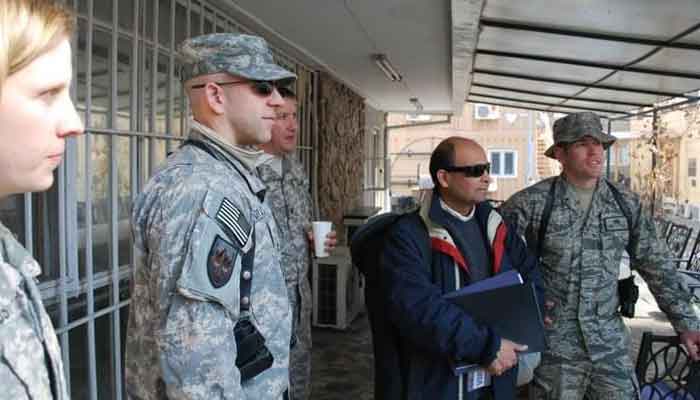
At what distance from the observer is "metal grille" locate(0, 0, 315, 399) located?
2.12 metres

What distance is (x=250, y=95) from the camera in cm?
140

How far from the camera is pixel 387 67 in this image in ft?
18.4

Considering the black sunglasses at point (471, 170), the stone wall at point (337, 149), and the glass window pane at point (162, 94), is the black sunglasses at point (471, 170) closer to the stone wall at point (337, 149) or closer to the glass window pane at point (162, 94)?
the glass window pane at point (162, 94)

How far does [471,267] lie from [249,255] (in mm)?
1094

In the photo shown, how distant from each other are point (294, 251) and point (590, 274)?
1.30 metres

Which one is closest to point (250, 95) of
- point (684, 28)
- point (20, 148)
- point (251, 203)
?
point (251, 203)

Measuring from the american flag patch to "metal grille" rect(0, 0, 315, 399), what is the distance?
108 cm

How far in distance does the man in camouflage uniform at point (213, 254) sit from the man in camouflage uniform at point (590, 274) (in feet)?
4.87

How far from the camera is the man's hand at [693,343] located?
238 centimetres

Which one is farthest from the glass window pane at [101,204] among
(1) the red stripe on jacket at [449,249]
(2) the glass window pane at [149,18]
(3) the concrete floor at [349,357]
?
(3) the concrete floor at [349,357]

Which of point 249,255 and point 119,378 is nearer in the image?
point 249,255

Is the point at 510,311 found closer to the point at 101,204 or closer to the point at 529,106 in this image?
the point at 101,204

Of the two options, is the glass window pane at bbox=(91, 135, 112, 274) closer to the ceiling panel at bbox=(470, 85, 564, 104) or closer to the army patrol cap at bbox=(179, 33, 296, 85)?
the army patrol cap at bbox=(179, 33, 296, 85)

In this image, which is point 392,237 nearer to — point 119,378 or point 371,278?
point 371,278
